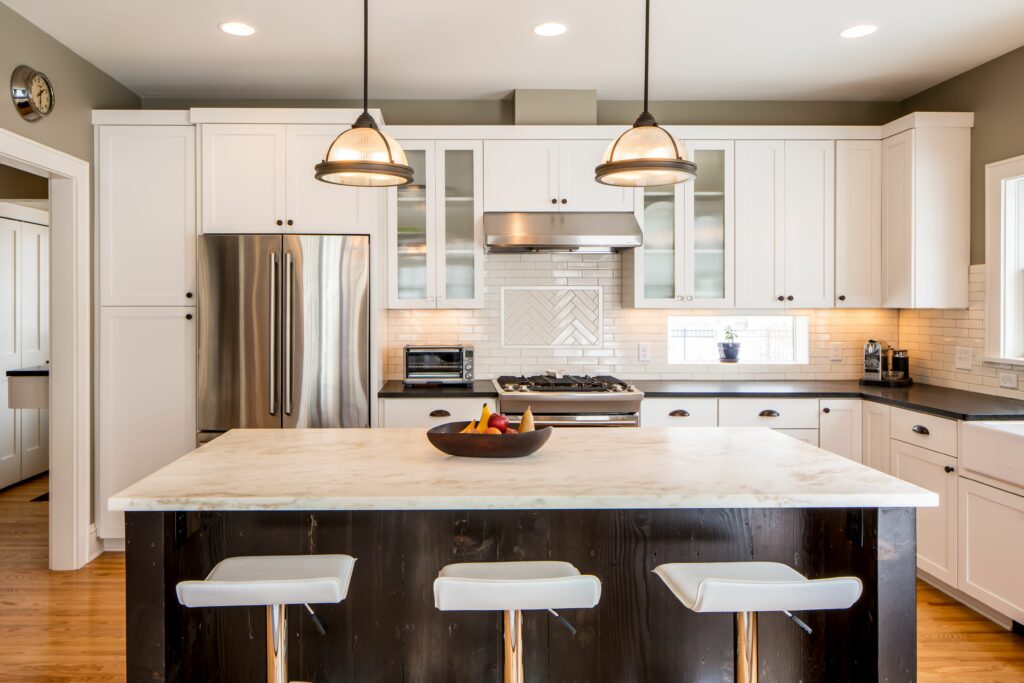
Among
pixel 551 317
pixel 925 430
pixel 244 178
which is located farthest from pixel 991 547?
pixel 244 178

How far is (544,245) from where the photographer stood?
4074mm

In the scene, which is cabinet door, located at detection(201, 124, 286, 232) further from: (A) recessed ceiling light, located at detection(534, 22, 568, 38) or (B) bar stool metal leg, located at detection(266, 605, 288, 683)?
(B) bar stool metal leg, located at detection(266, 605, 288, 683)

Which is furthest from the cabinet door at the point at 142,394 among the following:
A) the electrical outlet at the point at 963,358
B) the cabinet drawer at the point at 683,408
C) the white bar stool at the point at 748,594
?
the electrical outlet at the point at 963,358

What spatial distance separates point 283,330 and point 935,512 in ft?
11.7

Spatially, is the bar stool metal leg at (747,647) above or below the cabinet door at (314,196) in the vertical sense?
below

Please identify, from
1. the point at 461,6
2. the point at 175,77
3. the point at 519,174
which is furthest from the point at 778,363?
the point at 175,77

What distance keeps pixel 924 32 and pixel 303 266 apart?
3.50 m

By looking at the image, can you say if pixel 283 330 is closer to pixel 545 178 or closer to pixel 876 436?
pixel 545 178

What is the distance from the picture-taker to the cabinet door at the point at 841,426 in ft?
13.1

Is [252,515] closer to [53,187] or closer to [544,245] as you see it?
[544,245]

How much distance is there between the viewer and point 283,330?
153 inches

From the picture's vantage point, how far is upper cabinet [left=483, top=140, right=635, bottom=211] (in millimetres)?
4266

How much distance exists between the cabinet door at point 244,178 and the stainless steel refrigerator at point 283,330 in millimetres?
160

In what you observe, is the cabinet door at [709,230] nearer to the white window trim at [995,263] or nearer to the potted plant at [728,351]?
the potted plant at [728,351]
